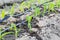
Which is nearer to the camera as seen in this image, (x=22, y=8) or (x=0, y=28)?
(x=0, y=28)

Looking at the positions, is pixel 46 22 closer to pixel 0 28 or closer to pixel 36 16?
pixel 36 16

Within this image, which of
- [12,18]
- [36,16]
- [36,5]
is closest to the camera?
[12,18]

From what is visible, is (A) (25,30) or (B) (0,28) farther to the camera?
(A) (25,30)

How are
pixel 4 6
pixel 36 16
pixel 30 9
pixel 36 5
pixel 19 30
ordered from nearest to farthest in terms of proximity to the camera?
pixel 19 30
pixel 36 16
pixel 30 9
pixel 36 5
pixel 4 6

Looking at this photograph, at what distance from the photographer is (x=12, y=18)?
8.12ft

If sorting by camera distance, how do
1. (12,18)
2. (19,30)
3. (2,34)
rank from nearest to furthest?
(2,34) → (19,30) → (12,18)

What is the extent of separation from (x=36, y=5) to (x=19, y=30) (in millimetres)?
1037

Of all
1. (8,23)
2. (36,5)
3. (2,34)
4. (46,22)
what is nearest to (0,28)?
(2,34)

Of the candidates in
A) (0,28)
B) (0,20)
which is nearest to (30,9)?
(0,20)

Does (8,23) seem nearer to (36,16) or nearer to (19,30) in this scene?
(19,30)

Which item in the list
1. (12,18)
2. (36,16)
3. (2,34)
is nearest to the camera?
(2,34)

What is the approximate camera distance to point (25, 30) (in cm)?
230

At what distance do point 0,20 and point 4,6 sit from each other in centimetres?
110

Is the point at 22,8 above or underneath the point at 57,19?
above
